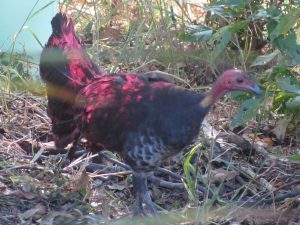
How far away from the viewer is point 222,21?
14.3 feet

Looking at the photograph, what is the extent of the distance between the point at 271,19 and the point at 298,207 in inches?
29.5

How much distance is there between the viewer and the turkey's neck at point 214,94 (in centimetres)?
286

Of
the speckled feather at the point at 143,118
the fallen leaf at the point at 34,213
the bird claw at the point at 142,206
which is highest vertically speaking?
the speckled feather at the point at 143,118

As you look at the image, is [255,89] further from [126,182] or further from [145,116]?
[126,182]

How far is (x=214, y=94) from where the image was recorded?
2855mm

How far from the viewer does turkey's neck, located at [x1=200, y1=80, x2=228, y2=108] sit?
2.86 m

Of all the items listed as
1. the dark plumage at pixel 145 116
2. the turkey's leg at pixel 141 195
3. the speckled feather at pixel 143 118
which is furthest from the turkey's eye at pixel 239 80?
the turkey's leg at pixel 141 195

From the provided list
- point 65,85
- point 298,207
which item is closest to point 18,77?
point 65,85

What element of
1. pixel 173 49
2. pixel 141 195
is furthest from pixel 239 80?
pixel 173 49

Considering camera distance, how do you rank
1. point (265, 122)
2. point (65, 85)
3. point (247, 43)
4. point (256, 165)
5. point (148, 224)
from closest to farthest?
point (148, 224)
point (65, 85)
point (256, 165)
point (265, 122)
point (247, 43)

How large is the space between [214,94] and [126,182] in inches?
27.1

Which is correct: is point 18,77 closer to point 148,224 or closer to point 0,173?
point 0,173

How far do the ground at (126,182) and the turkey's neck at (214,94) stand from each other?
8.4 inches

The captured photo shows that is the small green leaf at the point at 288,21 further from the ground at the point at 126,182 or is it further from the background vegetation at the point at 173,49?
the background vegetation at the point at 173,49
